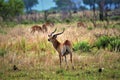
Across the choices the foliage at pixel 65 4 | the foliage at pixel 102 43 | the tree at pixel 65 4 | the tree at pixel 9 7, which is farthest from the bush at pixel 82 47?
the foliage at pixel 65 4

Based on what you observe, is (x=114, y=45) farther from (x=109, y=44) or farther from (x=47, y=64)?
(x=47, y=64)

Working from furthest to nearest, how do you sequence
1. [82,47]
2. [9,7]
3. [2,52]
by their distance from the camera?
[9,7], [82,47], [2,52]

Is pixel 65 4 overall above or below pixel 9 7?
above

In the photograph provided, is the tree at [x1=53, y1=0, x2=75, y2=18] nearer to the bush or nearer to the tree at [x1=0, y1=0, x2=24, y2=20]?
the tree at [x1=0, y1=0, x2=24, y2=20]

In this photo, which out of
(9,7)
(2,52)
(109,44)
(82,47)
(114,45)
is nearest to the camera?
(2,52)

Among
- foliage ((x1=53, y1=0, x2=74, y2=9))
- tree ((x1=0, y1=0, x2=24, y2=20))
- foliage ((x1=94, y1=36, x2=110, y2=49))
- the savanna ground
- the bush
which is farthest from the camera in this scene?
foliage ((x1=53, y1=0, x2=74, y2=9))

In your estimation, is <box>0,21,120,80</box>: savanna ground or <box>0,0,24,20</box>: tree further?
<box>0,0,24,20</box>: tree

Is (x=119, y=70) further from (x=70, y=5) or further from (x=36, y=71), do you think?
(x=70, y=5)

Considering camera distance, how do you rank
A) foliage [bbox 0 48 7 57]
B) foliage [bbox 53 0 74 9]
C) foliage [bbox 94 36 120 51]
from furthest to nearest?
1. foliage [bbox 53 0 74 9]
2. foliage [bbox 94 36 120 51]
3. foliage [bbox 0 48 7 57]

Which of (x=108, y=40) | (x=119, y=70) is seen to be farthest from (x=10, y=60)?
(x=108, y=40)

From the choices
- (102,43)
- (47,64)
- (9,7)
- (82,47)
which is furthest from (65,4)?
(47,64)

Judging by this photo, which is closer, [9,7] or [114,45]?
[114,45]

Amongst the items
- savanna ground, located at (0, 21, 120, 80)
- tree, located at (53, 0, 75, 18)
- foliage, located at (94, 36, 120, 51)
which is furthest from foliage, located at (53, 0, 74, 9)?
savanna ground, located at (0, 21, 120, 80)

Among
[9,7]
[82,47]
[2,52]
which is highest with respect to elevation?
[9,7]
